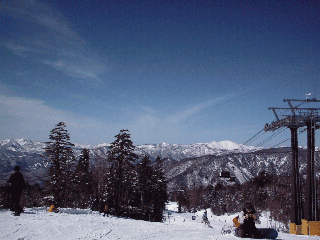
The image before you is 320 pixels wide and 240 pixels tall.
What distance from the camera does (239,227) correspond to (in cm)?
1112

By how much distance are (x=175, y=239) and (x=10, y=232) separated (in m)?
6.65

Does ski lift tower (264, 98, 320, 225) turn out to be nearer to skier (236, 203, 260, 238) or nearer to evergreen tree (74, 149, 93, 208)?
skier (236, 203, 260, 238)

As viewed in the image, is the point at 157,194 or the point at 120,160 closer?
the point at 120,160

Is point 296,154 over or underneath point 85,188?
over

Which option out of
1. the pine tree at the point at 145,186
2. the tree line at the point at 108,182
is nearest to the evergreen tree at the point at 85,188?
the tree line at the point at 108,182

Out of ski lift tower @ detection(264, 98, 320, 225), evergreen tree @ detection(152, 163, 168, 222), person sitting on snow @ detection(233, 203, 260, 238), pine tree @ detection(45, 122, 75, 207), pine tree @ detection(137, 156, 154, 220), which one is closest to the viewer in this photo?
person sitting on snow @ detection(233, 203, 260, 238)

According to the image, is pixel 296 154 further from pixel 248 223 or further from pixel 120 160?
pixel 120 160

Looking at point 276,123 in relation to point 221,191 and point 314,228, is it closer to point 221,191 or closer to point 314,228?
point 314,228

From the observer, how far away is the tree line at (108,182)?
33.5 m

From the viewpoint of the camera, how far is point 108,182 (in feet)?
126

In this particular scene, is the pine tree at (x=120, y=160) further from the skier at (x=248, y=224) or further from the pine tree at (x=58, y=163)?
the skier at (x=248, y=224)

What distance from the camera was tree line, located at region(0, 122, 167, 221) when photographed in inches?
1318

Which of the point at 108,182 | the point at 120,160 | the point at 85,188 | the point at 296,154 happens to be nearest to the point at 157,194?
the point at 85,188

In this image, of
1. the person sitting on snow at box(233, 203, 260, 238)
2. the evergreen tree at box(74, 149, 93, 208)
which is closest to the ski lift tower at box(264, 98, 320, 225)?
the person sitting on snow at box(233, 203, 260, 238)
